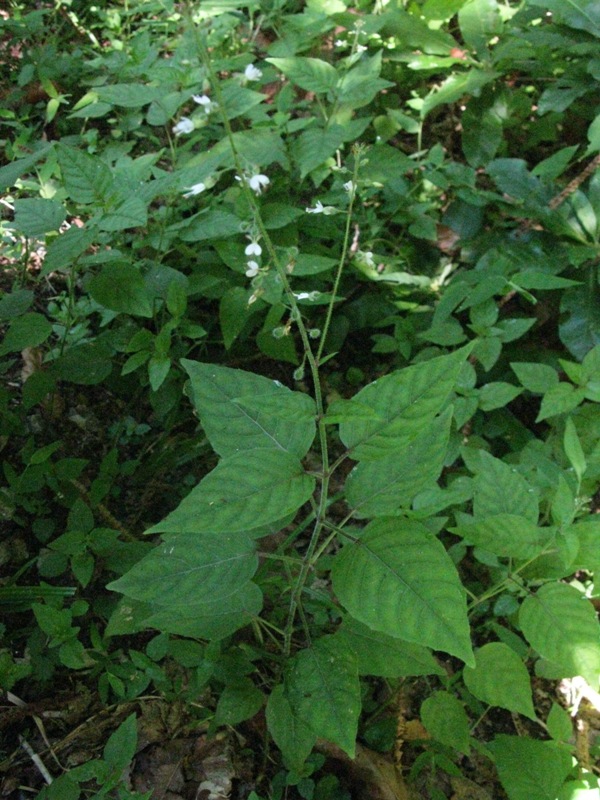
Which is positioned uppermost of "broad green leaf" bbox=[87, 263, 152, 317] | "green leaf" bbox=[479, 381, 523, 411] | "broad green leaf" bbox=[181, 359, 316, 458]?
"broad green leaf" bbox=[181, 359, 316, 458]

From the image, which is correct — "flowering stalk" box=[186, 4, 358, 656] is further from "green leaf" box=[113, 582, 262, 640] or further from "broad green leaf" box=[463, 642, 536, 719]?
"broad green leaf" box=[463, 642, 536, 719]

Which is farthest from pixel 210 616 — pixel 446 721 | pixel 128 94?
pixel 128 94

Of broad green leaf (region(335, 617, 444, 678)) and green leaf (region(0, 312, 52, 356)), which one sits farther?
green leaf (region(0, 312, 52, 356))

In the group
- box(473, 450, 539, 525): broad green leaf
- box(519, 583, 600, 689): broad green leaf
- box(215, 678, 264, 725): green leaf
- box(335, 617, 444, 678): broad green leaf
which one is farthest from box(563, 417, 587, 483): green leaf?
box(215, 678, 264, 725): green leaf

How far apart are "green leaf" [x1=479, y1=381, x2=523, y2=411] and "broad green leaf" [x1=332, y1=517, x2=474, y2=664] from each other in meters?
1.09

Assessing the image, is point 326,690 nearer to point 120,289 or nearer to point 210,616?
point 210,616

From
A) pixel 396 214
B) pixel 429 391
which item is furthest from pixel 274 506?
pixel 396 214

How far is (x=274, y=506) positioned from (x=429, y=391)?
324 millimetres

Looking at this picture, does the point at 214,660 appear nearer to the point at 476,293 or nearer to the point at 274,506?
the point at 274,506

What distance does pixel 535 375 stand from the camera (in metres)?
2.17

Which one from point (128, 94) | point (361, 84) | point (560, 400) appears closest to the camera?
point (560, 400)

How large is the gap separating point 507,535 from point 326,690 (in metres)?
0.53

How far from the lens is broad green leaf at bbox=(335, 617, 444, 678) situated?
54.9 inches

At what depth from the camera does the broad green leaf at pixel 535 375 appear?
216 cm
